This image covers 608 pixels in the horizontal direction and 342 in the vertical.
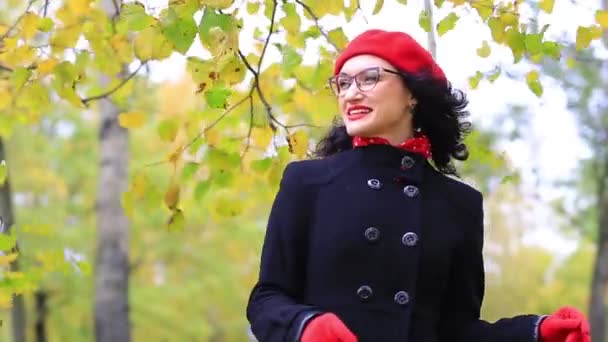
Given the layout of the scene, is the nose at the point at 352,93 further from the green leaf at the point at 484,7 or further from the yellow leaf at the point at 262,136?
the yellow leaf at the point at 262,136

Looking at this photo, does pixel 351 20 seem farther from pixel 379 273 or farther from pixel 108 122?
pixel 108 122

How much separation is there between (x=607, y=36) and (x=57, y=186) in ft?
34.3

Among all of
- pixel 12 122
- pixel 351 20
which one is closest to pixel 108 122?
pixel 12 122

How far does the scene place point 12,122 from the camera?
4.59 metres

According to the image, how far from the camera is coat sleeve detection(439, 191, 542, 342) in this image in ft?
8.77

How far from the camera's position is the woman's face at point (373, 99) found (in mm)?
2674

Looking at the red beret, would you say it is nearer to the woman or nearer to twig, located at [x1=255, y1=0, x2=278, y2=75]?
the woman

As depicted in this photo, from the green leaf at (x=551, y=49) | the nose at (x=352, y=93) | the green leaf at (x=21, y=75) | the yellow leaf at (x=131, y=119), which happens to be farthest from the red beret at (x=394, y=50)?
the yellow leaf at (x=131, y=119)

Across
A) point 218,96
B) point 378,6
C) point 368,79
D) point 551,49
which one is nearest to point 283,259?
point 368,79

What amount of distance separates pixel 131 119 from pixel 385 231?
2101mm

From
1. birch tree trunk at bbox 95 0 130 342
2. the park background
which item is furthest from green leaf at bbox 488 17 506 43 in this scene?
birch tree trunk at bbox 95 0 130 342

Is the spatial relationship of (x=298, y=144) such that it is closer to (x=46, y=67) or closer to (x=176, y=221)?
(x=176, y=221)

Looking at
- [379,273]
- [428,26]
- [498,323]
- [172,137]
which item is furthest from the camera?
[172,137]

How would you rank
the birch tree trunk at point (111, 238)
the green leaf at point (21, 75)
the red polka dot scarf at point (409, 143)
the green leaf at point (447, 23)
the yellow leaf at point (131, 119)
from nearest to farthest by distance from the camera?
the red polka dot scarf at point (409, 143) → the green leaf at point (447, 23) → the green leaf at point (21, 75) → the yellow leaf at point (131, 119) → the birch tree trunk at point (111, 238)
